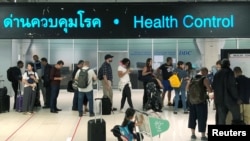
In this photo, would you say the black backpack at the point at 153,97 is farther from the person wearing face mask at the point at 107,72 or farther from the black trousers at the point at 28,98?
the black trousers at the point at 28,98

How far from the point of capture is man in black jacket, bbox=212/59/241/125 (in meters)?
5.64

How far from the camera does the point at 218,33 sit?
12.2 ft

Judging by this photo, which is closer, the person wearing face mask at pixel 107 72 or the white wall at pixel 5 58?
the person wearing face mask at pixel 107 72

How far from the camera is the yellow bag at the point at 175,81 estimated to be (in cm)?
934

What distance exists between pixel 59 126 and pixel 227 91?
12.5ft

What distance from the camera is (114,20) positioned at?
3.74m

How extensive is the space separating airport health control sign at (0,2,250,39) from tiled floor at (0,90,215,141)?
7.75 feet

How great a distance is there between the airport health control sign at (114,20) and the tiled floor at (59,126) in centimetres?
236

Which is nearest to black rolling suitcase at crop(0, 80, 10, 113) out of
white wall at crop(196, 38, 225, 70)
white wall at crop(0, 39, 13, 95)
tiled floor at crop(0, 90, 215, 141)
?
tiled floor at crop(0, 90, 215, 141)

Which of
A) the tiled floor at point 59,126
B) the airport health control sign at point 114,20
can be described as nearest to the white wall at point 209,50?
the tiled floor at point 59,126

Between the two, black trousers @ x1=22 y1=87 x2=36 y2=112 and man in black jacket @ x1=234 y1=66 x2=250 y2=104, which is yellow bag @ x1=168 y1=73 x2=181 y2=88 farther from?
black trousers @ x1=22 y1=87 x2=36 y2=112

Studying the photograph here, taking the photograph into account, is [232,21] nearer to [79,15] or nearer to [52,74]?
[79,15]

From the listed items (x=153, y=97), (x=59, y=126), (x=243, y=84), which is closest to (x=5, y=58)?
(x=153, y=97)

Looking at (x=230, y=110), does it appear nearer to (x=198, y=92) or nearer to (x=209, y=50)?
(x=198, y=92)
